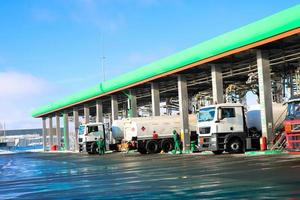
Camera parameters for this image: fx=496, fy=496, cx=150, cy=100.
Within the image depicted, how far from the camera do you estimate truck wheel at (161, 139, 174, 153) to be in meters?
37.7

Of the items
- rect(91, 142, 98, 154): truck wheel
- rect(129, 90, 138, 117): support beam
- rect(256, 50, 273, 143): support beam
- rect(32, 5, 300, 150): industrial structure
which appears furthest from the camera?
rect(129, 90, 138, 117): support beam

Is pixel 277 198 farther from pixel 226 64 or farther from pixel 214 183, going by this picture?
pixel 226 64

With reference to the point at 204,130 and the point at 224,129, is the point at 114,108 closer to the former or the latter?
the point at 204,130

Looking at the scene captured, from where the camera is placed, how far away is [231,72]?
1350 inches

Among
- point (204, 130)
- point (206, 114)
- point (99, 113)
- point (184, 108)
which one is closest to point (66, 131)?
point (99, 113)

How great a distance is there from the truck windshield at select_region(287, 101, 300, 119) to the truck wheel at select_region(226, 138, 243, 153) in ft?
24.6

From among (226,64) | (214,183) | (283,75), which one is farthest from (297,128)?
(283,75)

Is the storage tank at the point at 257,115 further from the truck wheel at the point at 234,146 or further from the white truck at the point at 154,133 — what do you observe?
the white truck at the point at 154,133

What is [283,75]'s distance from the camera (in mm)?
36125

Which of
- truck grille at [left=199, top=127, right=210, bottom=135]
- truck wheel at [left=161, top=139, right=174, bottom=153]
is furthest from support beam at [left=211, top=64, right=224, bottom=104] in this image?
truck wheel at [left=161, top=139, right=174, bottom=153]

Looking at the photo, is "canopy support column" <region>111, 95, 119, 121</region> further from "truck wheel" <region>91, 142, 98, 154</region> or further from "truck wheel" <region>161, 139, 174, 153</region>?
"truck wheel" <region>161, 139, 174, 153</region>

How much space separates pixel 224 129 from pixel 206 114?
139cm

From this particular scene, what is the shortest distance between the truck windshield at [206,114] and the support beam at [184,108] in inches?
307

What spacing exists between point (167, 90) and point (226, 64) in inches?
482
